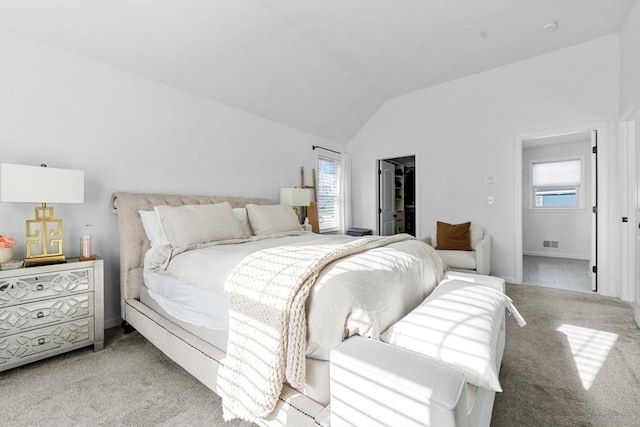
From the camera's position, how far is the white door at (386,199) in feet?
18.1

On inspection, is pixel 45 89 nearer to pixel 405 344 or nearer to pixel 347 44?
pixel 347 44

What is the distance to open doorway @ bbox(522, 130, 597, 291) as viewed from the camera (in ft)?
18.7

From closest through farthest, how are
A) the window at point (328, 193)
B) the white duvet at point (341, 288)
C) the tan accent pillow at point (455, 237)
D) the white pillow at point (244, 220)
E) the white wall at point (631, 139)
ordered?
1. the white duvet at point (341, 288)
2. the white wall at point (631, 139)
3. the white pillow at point (244, 220)
4. the tan accent pillow at point (455, 237)
5. the window at point (328, 193)

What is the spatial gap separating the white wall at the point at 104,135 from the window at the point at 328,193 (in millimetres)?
1759

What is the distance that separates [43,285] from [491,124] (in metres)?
5.27

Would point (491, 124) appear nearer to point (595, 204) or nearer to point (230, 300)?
point (595, 204)

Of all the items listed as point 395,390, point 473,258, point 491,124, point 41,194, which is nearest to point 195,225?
point 41,194

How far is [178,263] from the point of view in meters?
2.07

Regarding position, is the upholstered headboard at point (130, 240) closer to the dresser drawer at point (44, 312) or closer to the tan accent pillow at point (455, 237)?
the dresser drawer at point (44, 312)

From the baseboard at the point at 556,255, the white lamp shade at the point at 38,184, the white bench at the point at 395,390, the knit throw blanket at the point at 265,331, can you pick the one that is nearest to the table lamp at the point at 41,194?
the white lamp shade at the point at 38,184

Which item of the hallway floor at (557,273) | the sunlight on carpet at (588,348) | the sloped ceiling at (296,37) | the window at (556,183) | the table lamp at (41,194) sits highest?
the sloped ceiling at (296,37)

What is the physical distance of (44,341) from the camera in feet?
6.56

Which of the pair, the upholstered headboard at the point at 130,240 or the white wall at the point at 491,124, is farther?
the white wall at the point at 491,124

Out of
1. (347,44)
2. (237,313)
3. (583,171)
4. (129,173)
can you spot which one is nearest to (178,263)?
(237,313)
